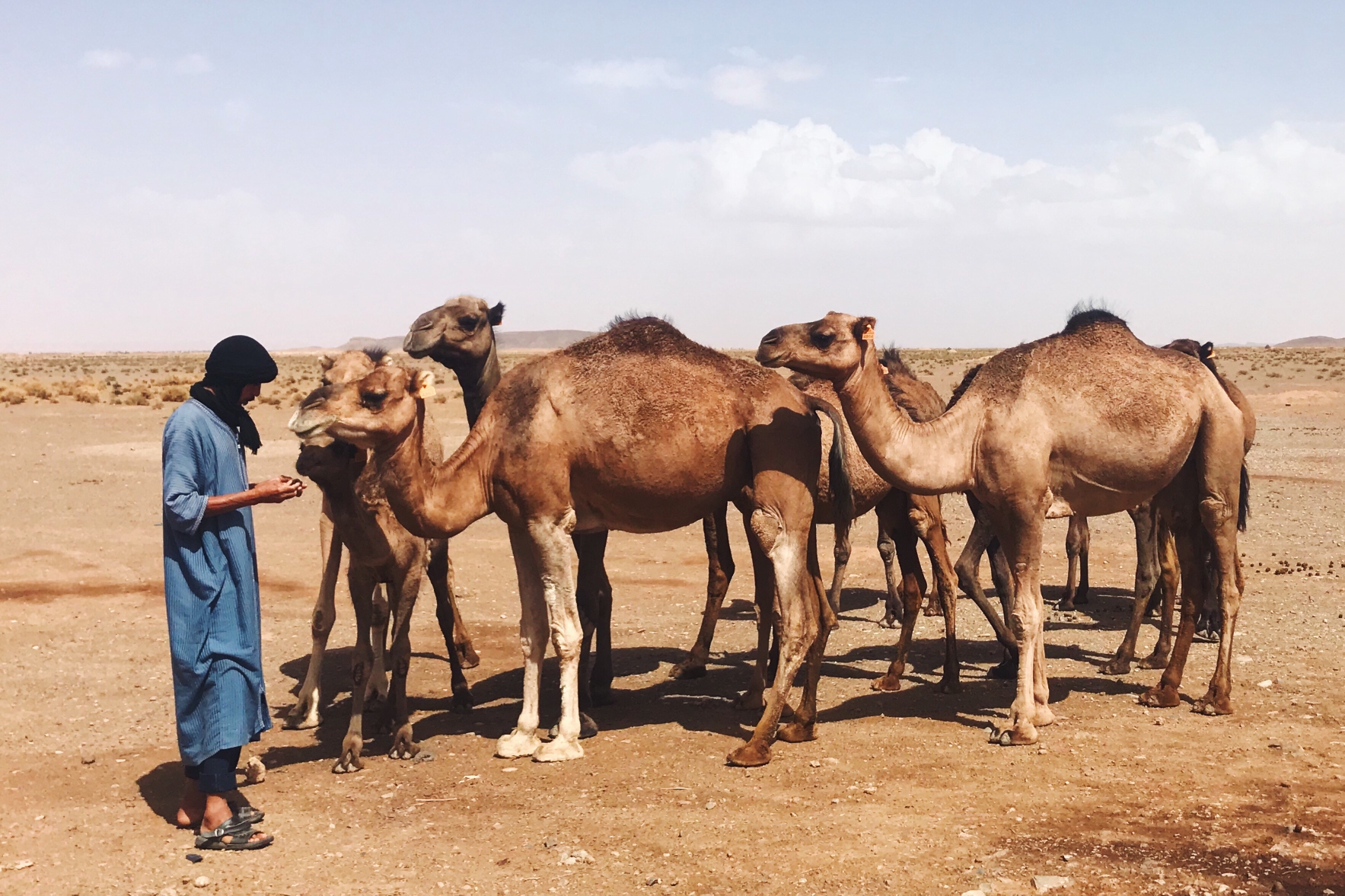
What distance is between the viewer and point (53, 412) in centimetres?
3412

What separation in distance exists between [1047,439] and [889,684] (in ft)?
8.56

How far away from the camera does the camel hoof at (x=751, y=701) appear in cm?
908

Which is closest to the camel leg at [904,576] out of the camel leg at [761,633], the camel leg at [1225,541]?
the camel leg at [761,633]

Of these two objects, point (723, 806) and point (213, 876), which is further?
point (723, 806)

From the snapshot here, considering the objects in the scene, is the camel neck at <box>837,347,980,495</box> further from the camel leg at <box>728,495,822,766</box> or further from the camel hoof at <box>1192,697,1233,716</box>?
the camel hoof at <box>1192,697,1233,716</box>

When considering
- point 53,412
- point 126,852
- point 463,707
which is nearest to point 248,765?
point 126,852

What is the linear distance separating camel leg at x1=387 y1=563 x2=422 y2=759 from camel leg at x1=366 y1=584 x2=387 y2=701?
0.37 feet

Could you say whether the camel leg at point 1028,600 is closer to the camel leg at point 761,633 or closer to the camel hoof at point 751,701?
the camel leg at point 761,633

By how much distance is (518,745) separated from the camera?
781cm

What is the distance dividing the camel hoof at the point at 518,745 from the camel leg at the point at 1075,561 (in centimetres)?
747

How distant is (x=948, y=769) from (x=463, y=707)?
402cm

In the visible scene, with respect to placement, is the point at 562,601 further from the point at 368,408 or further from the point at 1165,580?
the point at 1165,580

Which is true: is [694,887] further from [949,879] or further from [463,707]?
[463,707]

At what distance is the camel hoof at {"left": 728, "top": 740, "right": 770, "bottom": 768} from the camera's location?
749 centimetres
